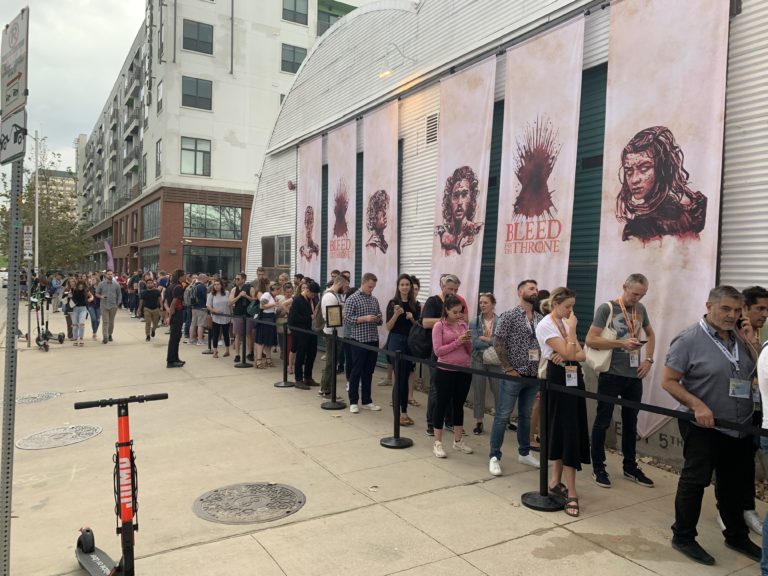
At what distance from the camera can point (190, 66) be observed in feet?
112

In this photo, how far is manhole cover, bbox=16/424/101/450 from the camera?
6340 millimetres

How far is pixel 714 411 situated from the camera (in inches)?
154

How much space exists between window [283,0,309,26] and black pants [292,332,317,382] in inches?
1323

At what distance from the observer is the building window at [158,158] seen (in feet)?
114

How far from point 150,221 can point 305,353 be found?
3210cm

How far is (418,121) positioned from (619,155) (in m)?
5.08

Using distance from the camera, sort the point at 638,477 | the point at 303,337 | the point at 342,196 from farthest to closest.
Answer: the point at 342,196 < the point at 303,337 < the point at 638,477

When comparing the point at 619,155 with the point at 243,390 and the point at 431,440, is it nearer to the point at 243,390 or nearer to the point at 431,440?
the point at 431,440

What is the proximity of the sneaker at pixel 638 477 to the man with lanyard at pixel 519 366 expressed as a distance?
891 mm

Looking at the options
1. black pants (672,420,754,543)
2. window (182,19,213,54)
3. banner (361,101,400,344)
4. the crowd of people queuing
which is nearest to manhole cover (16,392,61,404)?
the crowd of people queuing

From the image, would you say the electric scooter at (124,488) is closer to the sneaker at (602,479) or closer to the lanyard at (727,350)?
the lanyard at (727,350)

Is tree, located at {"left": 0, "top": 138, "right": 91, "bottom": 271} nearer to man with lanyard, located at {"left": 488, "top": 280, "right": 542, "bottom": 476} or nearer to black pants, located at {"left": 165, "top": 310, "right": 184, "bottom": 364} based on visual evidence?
black pants, located at {"left": 165, "top": 310, "right": 184, "bottom": 364}

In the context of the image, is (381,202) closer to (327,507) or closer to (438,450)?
(438,450)

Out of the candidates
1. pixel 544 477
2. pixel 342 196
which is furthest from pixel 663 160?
pixel 342 196
